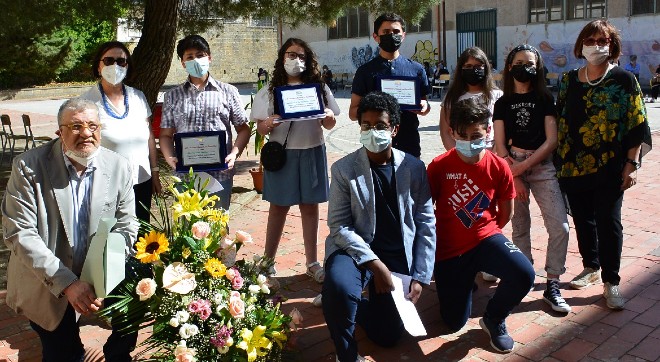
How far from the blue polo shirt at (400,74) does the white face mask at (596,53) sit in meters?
1.12

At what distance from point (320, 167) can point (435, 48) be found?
29.2 metres

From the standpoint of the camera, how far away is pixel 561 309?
447 cm

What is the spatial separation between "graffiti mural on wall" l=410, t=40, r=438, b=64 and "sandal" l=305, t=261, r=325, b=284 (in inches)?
1130

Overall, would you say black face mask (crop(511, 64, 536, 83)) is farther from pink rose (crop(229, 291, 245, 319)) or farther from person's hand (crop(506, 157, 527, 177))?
pink rose (crop(229, 291, 245, 319))

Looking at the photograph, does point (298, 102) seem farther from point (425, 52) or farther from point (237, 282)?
point (425, 52)

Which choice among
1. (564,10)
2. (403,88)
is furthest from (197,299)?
(564,10)

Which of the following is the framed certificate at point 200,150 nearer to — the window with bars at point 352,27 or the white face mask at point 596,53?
the white face mask at point 596,53

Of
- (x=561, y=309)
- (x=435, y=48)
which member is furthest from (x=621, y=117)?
(x=435, y=48)

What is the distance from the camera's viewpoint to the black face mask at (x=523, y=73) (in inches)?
178

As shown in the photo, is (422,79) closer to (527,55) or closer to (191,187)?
(527,55)

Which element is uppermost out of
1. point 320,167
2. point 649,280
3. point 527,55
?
point 527,55

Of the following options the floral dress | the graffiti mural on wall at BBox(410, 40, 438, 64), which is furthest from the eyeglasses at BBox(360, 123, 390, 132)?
the graffiti mural on wall at BBox(410, 40, 438, 64)

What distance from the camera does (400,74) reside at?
16.3ft

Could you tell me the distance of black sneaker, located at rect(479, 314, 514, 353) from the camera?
13.0 ft
